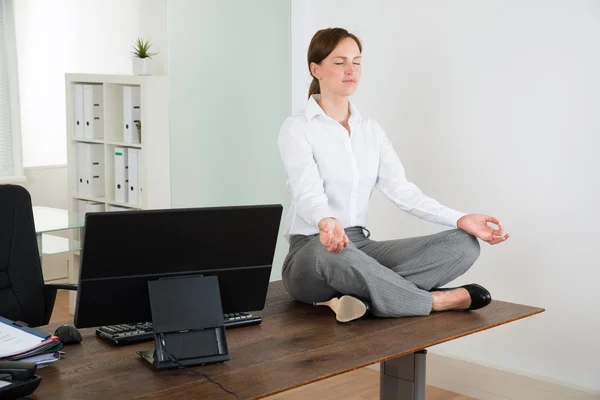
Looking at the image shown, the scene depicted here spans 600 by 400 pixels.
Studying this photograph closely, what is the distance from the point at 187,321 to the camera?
6.67 feet

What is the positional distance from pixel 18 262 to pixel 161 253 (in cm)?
80

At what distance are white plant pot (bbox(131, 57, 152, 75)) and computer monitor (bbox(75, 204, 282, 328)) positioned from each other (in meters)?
2.90

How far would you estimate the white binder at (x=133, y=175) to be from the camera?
481cm

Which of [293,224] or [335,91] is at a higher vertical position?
[335,91]

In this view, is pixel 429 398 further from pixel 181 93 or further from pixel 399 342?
pixel 181 93

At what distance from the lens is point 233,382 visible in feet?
6.16

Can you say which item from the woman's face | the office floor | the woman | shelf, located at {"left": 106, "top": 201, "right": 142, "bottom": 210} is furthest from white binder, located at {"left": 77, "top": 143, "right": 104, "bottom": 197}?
the woman's face

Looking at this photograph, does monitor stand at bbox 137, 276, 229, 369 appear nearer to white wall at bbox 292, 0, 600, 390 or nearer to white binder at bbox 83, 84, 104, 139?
white wall at bbox 292, 0, 600, 390

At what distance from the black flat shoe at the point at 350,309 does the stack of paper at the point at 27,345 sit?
0.84 m

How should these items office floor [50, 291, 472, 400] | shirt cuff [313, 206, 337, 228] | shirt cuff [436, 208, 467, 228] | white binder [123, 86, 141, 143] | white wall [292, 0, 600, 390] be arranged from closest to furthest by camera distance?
shirt cuff [313, 206, 337, 228]
shirt cuff [436, 208, 467, 228]
white wall [292, 0, 600, 390]
office floor [50, 291, 472, 400]
white binder [123, 86, 141, 143]

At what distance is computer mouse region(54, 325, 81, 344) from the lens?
2127 millimetres

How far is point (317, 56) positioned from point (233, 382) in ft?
4.94

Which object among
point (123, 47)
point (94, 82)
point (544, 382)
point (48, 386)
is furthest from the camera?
point (123, 47)

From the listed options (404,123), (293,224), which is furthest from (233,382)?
(404,123)
